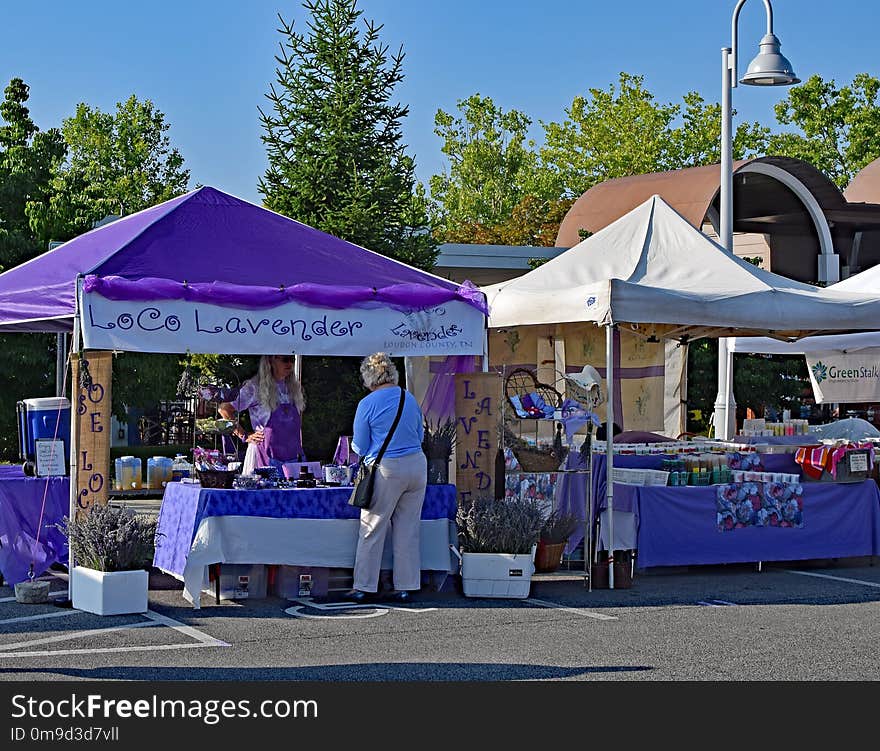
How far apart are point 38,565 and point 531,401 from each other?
4.17 m

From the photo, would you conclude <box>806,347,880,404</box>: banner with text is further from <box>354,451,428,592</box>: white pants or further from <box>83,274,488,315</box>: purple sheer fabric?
<box>354,451,428,592</box>: white pants

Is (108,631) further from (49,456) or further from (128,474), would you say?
(128,474)

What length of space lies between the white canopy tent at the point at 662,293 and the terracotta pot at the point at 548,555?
25.1 inches

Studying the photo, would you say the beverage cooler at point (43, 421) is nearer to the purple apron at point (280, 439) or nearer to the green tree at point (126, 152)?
the purple apron at point (280, 439)

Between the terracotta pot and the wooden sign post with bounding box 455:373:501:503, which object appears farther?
the terracotta pot

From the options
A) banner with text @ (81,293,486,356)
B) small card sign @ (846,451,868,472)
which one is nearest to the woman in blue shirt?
banner with text @ (81,293,486,356)

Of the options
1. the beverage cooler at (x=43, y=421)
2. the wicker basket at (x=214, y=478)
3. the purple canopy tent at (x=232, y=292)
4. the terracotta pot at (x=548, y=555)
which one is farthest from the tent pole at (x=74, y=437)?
the terracotta pot at (x=548, y=555)

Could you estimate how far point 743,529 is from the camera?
12008mm

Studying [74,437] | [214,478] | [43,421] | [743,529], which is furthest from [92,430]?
[743,529]

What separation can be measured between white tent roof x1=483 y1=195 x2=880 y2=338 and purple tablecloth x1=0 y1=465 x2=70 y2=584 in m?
4.32

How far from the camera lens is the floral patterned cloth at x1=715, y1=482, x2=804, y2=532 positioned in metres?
11.9

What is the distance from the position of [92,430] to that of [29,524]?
141cm

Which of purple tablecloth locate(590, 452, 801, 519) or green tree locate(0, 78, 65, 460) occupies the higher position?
green tree locate(0, 78, 65, 460)

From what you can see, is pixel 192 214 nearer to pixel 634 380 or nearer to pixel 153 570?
pixel 153 570
